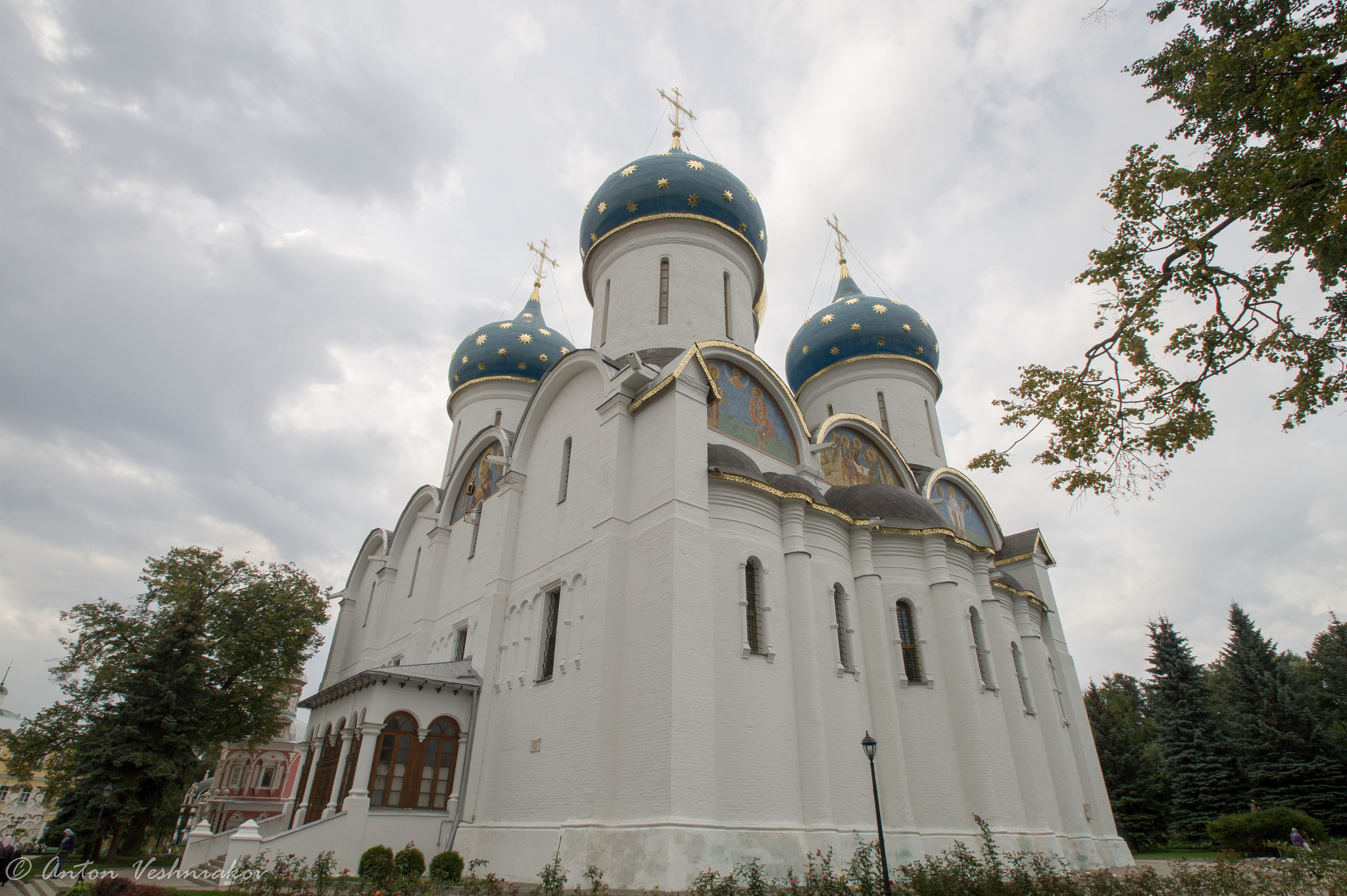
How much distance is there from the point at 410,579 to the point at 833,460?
9951 mm

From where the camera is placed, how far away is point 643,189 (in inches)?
609

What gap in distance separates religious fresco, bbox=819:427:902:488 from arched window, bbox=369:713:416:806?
27.8ft

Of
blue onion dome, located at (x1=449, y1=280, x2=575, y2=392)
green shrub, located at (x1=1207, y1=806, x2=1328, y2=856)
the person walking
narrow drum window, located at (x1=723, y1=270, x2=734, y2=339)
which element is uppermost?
blue onion dome, located at (x1=449, y1=280, x2=575, y2=392)

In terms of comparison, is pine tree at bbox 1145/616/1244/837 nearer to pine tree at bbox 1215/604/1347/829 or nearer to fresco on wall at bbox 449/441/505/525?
pine tree at bbox 1215/604/1347/829

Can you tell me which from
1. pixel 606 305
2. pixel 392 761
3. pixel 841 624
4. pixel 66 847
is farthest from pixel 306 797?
pixel 606 305

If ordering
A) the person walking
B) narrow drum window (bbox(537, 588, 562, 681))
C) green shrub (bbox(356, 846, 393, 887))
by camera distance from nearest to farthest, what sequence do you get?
green shrub (bbox(356, 846, 393, 887)) < the person walking < narrow drum window (bbox(537, 588, 562, 681))

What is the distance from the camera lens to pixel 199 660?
1484 cm

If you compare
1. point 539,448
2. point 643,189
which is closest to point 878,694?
point 539,448

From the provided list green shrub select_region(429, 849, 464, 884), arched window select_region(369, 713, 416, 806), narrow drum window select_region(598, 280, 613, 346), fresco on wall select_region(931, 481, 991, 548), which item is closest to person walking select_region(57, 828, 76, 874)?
arched window select_region(369, 713, 416, 806)

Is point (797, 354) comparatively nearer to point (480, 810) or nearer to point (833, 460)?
point (833, 460)

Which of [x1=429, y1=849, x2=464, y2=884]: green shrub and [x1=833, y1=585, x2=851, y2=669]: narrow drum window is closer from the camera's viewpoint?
[x1=429, y1=849, x2=464, y2=884]: green shrub

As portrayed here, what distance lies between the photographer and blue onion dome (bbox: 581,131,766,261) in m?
15.3

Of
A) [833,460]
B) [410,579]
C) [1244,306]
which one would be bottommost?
[1244,306]

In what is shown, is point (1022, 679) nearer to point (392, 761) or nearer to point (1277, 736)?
point (1277, 736)
